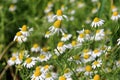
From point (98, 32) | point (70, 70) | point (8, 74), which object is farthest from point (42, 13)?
point (70, 70)

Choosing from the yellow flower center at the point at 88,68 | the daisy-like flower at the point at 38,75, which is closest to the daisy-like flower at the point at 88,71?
the yellow flower center at the point at 88,68

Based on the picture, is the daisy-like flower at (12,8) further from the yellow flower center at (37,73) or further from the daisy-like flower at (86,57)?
the yellow flower center at (37,73)

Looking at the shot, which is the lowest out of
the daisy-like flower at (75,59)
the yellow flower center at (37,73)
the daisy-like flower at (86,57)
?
the yellow flower center at (37,73)

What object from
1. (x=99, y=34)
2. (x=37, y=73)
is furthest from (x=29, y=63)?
A: (x=99, y=34)

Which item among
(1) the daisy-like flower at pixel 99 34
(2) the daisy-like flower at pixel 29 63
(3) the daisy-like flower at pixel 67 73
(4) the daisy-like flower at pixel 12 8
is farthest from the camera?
(4) the daisy-like flower at pixel 12 8

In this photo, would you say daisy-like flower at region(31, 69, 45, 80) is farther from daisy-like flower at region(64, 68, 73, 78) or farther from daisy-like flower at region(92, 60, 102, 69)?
daisy-like flower at region(92, 60, 102, 69)

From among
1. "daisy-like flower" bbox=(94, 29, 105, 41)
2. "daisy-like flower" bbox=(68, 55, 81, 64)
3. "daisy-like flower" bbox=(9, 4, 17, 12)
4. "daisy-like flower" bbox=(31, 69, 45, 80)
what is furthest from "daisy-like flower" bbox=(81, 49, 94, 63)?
"daisy-like flower" bbox=(9, 4, 17, 12)

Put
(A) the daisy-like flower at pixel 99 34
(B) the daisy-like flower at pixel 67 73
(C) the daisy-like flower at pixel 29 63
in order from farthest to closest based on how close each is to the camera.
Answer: (A) the daisy-like flower at pixel 99 34 < (C) the daisy-like flower at pixel 29 63 < (B) the daisy-like flower at pixel 67 73

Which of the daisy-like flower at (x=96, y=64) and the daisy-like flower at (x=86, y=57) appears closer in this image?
the daisy-like flower at (x=96, y=64)

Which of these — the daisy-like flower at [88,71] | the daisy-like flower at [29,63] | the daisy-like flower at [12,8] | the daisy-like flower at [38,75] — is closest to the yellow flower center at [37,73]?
the daisy-like flower at [38,75]

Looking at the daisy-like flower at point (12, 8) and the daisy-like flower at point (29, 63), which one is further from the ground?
the daisy-like flower at point (12, 8)

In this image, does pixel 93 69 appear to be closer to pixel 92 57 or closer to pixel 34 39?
pixel 92 57

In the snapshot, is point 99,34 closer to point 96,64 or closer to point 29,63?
point 96,64
